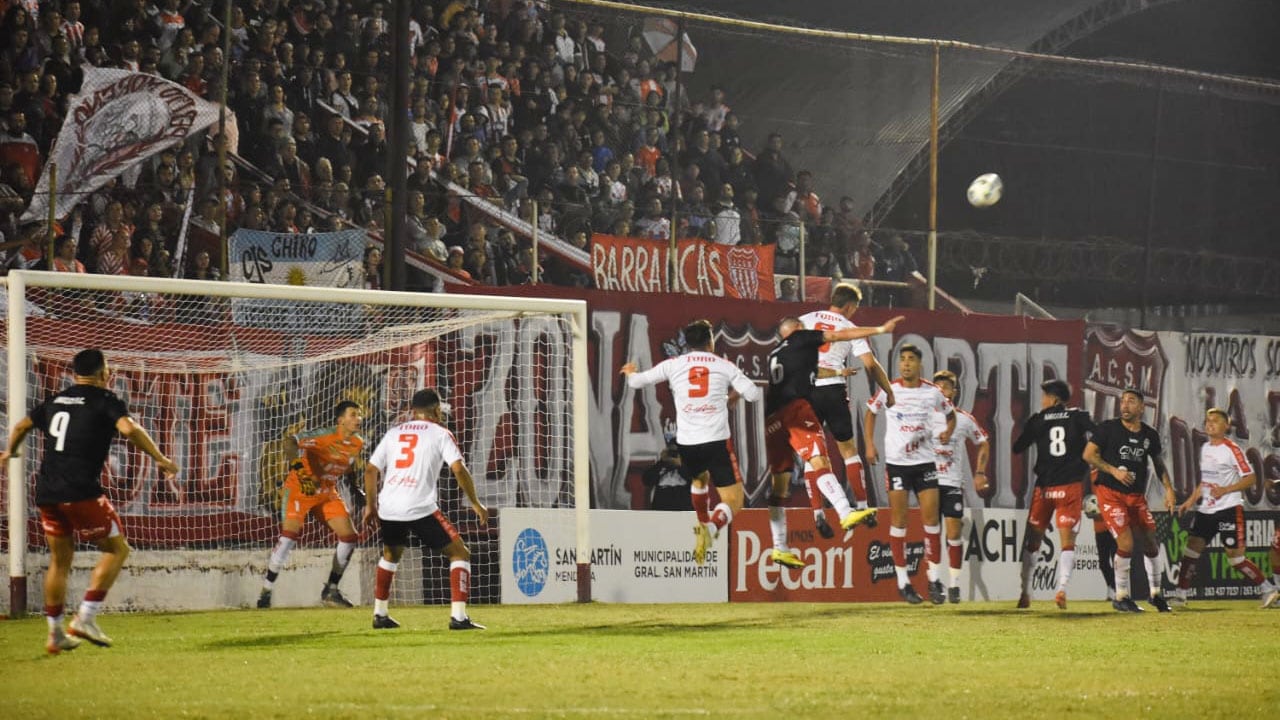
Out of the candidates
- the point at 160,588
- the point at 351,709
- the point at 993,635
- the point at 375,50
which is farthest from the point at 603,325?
the point at 351,709

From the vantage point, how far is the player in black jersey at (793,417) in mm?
15547

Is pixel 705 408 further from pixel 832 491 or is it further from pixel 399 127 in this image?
pixel 399 127

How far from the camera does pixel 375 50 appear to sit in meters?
22.4

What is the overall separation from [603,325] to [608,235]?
109cm

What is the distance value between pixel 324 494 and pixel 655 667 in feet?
23.8

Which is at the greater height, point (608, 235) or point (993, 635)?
point (608, 235)

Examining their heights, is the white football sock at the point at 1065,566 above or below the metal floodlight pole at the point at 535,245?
below

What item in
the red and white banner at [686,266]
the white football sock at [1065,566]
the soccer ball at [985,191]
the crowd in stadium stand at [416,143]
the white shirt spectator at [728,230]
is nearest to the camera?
the white football sock at [1065,566]

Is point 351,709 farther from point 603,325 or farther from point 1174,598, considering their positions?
point 1174,598

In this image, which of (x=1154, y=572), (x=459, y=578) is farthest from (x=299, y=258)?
(x=1154, y=572)

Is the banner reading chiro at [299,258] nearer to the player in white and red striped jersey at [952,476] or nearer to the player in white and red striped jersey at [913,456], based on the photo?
the player in white and red striped jersey at [913,456]

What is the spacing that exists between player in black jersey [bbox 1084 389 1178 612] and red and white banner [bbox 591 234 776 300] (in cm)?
547

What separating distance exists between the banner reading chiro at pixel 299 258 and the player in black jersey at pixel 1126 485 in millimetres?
7987

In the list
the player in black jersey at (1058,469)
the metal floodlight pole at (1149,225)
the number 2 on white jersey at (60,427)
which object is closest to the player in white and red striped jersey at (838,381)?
the player in black jersey at (1058,469)
